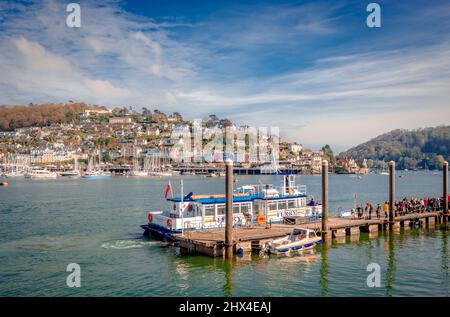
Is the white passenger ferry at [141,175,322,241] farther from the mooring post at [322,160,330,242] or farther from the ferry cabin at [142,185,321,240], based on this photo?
the mooring post at [322,160,330,242]

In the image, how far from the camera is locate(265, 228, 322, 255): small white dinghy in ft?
92.0

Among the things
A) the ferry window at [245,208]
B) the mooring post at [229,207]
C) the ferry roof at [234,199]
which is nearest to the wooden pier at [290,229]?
the mooring post at [229,207]

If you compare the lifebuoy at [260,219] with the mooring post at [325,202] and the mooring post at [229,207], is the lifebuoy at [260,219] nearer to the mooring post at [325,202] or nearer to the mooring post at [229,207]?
the mooring post at [325,202]

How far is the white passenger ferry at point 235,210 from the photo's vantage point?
31328 millimetres

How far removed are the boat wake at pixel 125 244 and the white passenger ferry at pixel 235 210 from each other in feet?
3.87

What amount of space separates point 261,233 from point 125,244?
1099 centimetres

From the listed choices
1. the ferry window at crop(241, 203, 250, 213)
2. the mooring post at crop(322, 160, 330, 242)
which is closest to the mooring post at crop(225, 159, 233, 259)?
the ferry window at crop(241, 203, 250, 213)

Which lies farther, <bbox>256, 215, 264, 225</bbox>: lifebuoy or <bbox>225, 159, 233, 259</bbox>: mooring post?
<bbox>256, 215, 264, 225</bbox>: lifebuoy

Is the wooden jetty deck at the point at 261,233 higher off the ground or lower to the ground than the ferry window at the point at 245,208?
lower

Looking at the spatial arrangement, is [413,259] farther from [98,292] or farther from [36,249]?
[36,249]

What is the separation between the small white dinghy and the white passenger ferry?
166 inches

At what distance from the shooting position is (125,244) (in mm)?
32562
